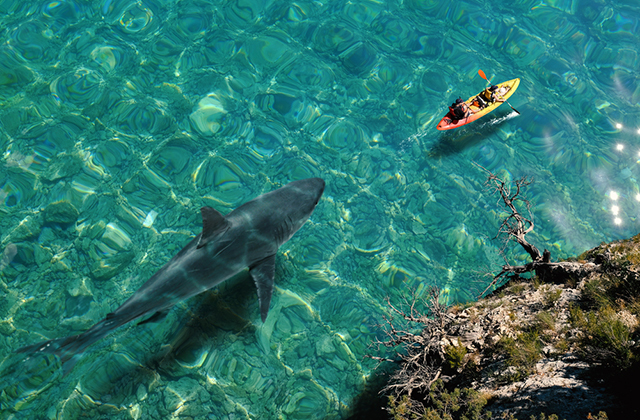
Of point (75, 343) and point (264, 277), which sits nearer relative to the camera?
point (75, 343)

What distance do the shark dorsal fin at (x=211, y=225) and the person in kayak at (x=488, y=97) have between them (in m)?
8.69

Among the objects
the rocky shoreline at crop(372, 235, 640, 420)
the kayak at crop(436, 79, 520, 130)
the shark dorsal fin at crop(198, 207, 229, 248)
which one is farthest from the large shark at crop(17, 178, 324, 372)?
the kayak at crop(436, 79, 520, 130)

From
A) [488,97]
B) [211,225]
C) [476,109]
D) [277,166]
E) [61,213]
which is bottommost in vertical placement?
[61,213]

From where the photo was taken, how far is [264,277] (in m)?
7.31

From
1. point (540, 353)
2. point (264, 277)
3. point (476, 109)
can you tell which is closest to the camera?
point (540, 353)

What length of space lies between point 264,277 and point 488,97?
28.3 ft

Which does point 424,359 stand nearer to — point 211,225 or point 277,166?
point 211,225

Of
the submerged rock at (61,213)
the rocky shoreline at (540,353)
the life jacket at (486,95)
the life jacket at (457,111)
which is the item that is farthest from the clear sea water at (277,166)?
the rocky shoreline at (540,353)

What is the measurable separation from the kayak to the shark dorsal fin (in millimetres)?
7260

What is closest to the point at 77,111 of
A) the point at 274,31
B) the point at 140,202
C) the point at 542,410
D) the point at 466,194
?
the point at 140,202

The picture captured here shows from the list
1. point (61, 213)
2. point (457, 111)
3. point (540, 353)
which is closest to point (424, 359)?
point (540, 353)

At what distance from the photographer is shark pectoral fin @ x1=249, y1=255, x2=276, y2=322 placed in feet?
23.5

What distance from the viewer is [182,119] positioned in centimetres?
1048

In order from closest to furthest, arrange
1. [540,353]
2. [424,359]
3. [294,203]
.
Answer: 1. [540,353]
2. [424,359]
3. [294,203]
